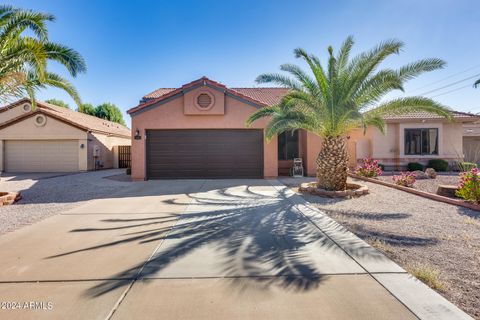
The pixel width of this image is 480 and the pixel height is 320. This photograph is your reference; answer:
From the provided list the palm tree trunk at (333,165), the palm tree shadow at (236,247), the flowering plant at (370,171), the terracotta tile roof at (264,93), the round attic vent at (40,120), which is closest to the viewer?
the palm tree shadow at (236,247)

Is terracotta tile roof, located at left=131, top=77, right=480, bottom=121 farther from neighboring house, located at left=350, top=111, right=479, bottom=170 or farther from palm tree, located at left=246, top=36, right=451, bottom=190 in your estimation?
palm tree, located at left=246, top=36, right=451, bottom=190

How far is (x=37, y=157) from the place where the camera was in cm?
1773

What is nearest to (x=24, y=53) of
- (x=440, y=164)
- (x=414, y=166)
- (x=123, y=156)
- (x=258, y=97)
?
(x=258, y=97)

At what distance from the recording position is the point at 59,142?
17828mm

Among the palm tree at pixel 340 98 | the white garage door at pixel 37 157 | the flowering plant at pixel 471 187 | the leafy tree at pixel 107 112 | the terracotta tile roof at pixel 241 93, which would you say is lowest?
the flowering plant at pixel 471 187

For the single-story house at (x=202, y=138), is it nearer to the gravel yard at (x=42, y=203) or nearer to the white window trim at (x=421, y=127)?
the gravel yard at (x=42, y=203)

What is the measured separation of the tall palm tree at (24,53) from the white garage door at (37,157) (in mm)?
10702

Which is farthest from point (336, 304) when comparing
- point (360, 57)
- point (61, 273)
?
point (360, 57)

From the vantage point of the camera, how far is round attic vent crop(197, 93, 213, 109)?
1269 cm

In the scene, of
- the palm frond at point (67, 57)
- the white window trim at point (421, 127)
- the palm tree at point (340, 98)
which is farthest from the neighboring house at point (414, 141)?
the palm frond at point (67, 57)

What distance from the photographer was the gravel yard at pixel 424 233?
A: 309 centimetres

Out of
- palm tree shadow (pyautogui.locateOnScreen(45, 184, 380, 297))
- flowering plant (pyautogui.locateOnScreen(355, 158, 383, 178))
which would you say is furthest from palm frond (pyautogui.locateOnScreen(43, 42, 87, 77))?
flowering plant (pyautogui.locateOnScreen(355, 158, 383, 178))

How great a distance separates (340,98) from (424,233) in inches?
205

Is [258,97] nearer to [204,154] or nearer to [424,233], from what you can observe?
[204,154]
